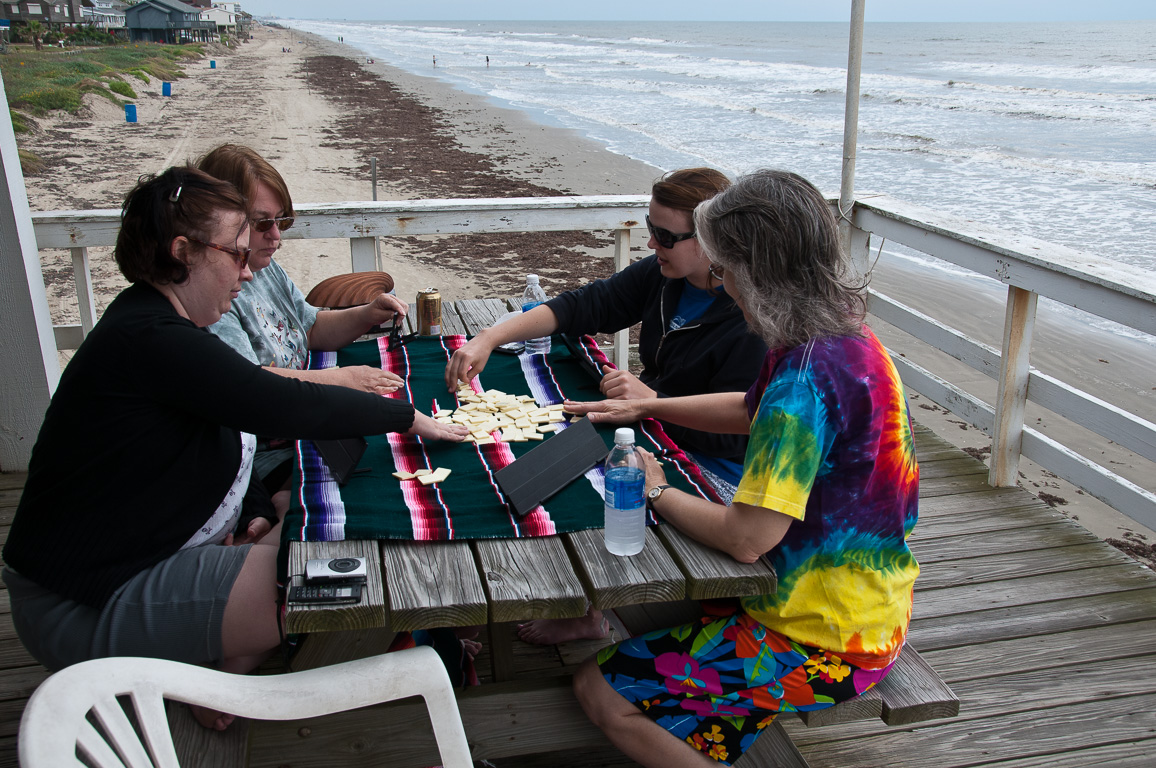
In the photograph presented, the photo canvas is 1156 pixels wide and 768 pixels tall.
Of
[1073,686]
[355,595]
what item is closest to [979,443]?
[1073,686]

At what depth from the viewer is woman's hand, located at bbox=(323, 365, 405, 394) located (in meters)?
2.35

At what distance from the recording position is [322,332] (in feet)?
9.80

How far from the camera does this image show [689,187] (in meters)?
2.42

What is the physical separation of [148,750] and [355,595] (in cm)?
39

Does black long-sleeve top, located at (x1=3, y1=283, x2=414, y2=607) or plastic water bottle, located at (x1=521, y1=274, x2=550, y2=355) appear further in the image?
plastic water bottle, located at (x1=521, y1=274, x2=550, y2=355)

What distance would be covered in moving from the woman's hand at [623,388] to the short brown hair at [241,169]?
105 cm

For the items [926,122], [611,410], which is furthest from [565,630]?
[926,122]

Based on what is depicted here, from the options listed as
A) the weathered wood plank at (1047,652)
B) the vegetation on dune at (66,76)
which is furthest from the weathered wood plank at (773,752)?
the vegetation on dune at (66,76)

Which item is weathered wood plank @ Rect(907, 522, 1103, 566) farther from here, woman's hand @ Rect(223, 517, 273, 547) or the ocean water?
woman's hand @ Rect(223, 517, 273, 547)

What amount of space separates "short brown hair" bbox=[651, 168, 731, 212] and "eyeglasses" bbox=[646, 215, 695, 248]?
0.07 metres

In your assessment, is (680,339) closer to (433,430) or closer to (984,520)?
(433,430)

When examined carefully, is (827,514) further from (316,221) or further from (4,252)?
(4,252)

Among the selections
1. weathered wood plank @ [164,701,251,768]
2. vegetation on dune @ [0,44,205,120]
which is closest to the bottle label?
weathered wood plank @ [164,701,251,768]

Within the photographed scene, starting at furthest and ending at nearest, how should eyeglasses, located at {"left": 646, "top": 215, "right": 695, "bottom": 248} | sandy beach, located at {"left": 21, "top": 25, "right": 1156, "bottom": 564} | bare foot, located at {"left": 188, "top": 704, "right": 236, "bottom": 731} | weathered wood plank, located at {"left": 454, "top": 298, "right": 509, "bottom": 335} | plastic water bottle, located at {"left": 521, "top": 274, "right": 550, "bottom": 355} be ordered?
sandy beach, located at {"left": 21, "top": 25, "right": 1156, "bottom": 564}, weathered wood plank, located at {"left": 454, "top": 298, "right": 509, "bottom": 335}, plastic water bottle, located at {"left": 521, "top": 274, "right": 550, "bottom": 355}, eyeglasses, located at {"left": 646, "top": 215, "right": 695, "bottom": 248}, bare foot, located at {"left": 188, "top": 704, "right": 236, "bottom": 731}
